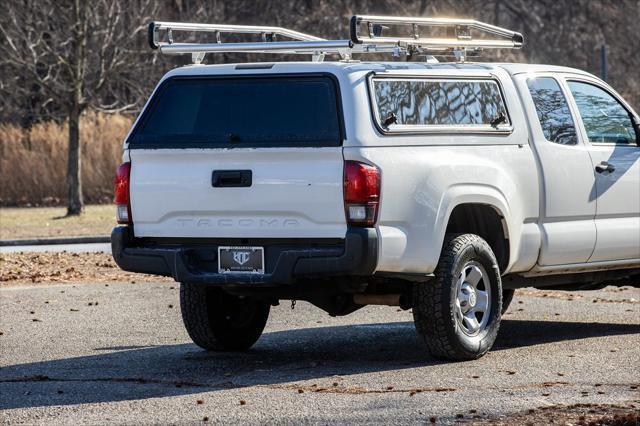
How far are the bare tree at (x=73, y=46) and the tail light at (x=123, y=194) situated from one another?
19583 millimetres

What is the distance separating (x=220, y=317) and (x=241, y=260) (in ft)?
4.16

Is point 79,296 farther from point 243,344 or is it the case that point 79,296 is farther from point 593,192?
point 593,192

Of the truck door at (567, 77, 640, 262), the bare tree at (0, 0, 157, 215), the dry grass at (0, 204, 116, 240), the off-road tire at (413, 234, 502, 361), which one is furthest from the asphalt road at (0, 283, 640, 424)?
the bare tree at (0, 0, 157, 215)

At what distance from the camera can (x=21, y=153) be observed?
115 feet

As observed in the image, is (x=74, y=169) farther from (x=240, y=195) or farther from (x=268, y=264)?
(x=268, y=264)

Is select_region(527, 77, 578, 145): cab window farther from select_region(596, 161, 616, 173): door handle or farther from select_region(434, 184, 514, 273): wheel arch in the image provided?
select_region(434, 184, 514, 273): wheel arch

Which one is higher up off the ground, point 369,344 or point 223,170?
point 223,170

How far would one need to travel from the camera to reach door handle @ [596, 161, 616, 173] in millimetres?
10664

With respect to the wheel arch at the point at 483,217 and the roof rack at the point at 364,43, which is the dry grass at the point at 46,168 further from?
the wheel arch at the point at 483,217

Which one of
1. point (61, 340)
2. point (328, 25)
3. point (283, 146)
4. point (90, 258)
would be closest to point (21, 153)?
point (328, 25)

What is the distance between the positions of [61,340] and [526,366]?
143 inches

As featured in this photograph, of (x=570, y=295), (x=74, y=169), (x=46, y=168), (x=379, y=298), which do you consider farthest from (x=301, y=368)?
(x=46, y=168)

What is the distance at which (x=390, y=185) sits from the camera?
891 centimetres

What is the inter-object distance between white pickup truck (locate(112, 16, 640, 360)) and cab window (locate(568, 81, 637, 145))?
250 millimetres
